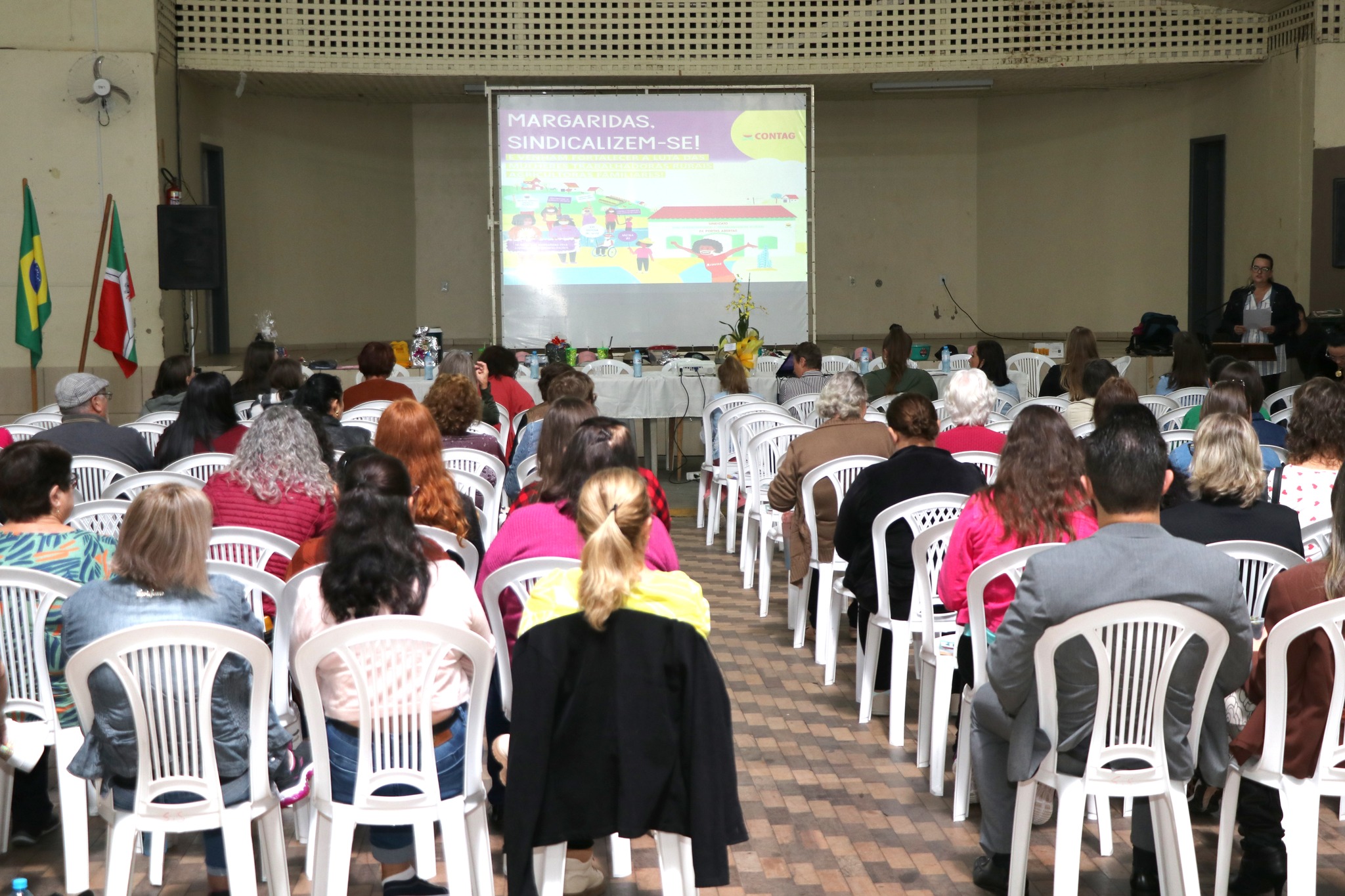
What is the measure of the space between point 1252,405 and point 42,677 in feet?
14.4

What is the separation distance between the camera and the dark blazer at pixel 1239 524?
323 centimetres

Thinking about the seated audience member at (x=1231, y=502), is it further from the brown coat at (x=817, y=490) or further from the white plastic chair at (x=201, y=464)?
the white plastic chair at (x=201, y=464)

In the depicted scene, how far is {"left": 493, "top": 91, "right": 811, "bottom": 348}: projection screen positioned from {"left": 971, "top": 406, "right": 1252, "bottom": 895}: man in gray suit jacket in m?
9.23

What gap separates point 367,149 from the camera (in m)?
13.6

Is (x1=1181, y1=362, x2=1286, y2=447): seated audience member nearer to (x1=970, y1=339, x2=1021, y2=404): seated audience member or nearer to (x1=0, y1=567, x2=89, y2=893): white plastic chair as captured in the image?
(x1=970, y1=339, x2=1021, y2=404): seated audience member

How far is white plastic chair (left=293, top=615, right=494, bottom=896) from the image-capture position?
2467 mm

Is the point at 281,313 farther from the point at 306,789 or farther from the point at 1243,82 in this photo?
the point at 306,789

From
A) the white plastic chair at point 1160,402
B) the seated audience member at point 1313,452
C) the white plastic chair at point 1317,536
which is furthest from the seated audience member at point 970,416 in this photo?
the white plastic chair at point 1160,402

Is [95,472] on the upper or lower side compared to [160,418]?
lower

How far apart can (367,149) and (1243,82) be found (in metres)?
8.51

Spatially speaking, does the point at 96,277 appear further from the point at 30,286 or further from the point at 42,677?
the point at 42,677

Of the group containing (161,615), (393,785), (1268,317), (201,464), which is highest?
(1268,317)

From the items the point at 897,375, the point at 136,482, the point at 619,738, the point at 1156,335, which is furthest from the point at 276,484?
the point at 1156,335

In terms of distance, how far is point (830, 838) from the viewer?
10.8ft
